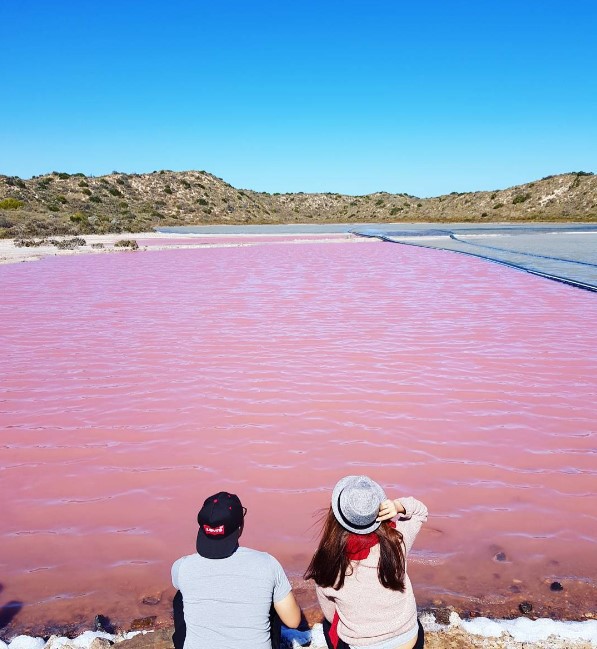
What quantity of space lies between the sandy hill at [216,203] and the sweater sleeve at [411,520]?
4335cm

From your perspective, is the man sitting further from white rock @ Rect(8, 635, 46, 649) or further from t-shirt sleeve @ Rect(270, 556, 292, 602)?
white rock @ Rect(8, 635, 46, 649)

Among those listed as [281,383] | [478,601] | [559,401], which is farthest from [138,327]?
[478,601]

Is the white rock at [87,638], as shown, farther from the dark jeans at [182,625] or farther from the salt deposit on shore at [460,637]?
the dark jeans at [182,625]

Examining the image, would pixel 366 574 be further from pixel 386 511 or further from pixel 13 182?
pixel 13 182

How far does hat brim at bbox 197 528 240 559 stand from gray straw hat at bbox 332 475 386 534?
42 cm

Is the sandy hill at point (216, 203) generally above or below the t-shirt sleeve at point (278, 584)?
below

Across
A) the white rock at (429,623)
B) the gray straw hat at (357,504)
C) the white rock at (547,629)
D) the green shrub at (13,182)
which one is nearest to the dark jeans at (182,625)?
the gray straw hat at (357,504)

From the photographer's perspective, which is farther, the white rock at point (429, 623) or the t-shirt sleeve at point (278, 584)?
the white rock at point (429, 623)

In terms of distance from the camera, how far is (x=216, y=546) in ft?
8.15

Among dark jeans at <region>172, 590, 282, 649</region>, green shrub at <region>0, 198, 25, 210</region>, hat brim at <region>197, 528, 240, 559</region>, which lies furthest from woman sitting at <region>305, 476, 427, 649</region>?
green shrub at <region>0, 198, 25, 210</region>

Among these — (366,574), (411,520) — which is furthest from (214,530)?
(411,520)

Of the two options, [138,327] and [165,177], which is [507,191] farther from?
[138,327]

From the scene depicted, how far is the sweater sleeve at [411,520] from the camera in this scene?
9.12ft

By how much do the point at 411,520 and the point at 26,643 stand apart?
198cm
